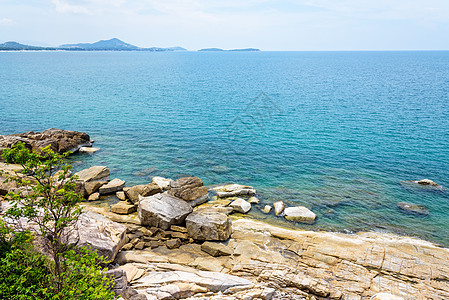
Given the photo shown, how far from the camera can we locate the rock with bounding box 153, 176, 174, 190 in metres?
34.9

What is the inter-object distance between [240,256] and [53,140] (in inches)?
1468

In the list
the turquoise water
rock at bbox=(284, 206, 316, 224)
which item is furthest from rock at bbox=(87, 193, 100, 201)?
rock at bbox=(284, 206, 316, 224)

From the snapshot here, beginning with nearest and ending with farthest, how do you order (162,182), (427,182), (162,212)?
(162,212)
(162,182)
(427,182)

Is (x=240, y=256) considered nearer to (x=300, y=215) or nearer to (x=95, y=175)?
(x=300, y=215)

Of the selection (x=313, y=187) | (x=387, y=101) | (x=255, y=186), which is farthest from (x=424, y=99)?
(x=255, y=186)

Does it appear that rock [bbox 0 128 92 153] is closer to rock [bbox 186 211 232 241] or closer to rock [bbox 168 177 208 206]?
rock [bbox 168 177 208 206]

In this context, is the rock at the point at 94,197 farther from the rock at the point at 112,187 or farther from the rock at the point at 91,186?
the rock at the point at 91,186

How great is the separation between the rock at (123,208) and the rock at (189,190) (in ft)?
13.9

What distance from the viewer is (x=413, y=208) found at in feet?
107

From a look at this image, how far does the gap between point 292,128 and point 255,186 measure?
2664 cm

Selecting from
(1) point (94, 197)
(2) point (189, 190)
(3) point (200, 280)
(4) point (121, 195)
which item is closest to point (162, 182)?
(4) point (121, 195)

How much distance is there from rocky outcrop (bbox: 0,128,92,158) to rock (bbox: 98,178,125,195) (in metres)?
14.7

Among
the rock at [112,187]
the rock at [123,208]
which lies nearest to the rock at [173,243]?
the rock at [123,208]

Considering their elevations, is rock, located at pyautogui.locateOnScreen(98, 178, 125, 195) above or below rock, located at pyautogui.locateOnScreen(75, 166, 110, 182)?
below
